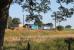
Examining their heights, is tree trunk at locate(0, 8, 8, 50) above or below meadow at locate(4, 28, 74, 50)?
above

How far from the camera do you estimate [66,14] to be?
56.5 ft

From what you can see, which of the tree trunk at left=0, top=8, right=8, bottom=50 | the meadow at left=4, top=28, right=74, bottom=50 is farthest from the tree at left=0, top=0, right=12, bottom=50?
the meadow at left=4, top=28, right=74, bottom=50

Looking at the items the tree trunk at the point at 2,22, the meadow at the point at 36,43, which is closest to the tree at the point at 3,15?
the tree trunk at the point at 2,22

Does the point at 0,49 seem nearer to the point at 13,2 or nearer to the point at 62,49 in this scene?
the point at 13,2

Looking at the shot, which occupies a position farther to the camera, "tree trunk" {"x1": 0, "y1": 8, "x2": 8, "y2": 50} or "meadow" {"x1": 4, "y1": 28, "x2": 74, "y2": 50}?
"meadow" {"x1": 4, "y1": 28, "x2": 74, "y2": 50}

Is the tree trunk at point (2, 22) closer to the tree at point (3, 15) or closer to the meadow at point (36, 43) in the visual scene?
the tree at point (3, 15)

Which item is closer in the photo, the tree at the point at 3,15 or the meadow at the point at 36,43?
the tree at the point at 3,15

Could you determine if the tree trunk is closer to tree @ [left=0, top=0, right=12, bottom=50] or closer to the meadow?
tree @ [left=0, top=0, right=12, bottom=50]

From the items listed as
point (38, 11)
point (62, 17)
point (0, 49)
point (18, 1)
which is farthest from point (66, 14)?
point (0, 49)

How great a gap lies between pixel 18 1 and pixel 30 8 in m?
0.81

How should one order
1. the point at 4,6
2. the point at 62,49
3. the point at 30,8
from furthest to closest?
the point at 62,49
the point at 30,8
the point at 4,6

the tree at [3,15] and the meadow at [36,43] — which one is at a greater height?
the tree at [3,15]

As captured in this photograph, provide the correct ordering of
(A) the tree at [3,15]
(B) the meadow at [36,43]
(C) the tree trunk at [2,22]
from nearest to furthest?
1. (A) the tree at [3,15]
2. (C) the tree trunk at [2,22]
3. (B) the meadow at [36,43]

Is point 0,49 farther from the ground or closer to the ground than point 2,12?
closer to the ground
